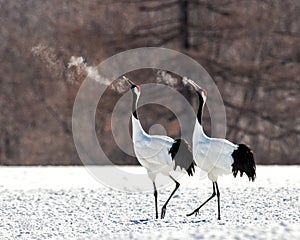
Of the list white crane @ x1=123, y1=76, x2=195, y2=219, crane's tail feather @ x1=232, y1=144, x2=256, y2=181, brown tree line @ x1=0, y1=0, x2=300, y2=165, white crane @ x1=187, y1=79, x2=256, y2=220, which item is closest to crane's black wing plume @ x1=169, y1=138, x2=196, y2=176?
white crane @ x1=123, y1=76, x2=195, y2=219

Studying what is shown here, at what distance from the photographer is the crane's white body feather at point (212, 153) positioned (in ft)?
30.7

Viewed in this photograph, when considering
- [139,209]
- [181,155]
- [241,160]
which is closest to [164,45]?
[139,209]

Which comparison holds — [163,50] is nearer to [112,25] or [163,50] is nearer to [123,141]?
[112,25]

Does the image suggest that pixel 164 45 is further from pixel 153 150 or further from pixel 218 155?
pixel 218 155

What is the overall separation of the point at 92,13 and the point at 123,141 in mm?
3986

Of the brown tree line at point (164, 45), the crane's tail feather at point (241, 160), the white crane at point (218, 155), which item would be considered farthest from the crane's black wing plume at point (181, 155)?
the brown tree line at point (164, 45)

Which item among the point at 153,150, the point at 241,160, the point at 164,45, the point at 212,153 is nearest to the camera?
the point at 212,153

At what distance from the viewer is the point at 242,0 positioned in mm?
21969

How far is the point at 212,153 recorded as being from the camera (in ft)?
30.7

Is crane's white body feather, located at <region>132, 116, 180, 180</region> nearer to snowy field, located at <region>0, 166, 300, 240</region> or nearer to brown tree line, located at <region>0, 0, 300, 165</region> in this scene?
snowy field, located at <region>0, 166, 300, 240</region>

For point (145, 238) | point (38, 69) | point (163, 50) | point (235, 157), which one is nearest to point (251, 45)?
point (163, 50)

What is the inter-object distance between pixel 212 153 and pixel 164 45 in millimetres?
12018

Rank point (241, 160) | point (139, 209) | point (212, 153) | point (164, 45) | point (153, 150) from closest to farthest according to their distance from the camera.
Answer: point (212, 153) → point (241, 160) → point (153, 150) → point (139, 209) → point (164, 45)

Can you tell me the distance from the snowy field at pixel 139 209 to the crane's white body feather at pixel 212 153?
71 cm
